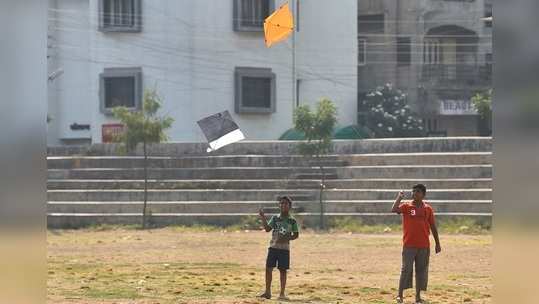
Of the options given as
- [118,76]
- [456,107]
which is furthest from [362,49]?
[118,76]

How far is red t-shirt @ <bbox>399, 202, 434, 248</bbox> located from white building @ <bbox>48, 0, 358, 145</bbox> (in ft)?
91.4

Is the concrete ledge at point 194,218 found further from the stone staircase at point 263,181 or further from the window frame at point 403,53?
the window frame at point 403,53

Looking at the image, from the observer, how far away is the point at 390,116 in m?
44.0

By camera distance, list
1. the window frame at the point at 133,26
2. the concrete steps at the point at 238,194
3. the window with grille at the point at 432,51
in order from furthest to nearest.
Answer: the window with grille at the point at 432,51 → the window frame at the point at 133,26 → the concrete steps at the point at 238,194

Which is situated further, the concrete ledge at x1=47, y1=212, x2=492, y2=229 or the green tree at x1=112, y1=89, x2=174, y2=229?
the green tree at x1=112, y1=89, x2=174, y2=229

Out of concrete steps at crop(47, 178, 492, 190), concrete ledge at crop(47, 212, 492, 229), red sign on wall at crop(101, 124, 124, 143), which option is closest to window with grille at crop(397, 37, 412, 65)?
red sign on wall at crop(101, 124, 124, 143)

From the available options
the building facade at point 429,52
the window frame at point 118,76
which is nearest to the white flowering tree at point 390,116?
the building facade at point 429,52

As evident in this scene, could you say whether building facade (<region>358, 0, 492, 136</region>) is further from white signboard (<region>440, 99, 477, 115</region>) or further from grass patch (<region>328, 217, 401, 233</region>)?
grass patch (<region>328, 217, 401, 233</region>)

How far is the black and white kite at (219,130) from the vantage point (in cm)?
1284

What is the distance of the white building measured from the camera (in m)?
41.5

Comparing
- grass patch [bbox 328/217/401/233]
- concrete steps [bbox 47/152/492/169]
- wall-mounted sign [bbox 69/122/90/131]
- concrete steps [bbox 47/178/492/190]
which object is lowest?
grass patch [bbox 328/217/401/233]

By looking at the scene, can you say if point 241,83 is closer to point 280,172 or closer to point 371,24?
point 280,172

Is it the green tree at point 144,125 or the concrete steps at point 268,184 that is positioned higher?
the green tree at point 144,125

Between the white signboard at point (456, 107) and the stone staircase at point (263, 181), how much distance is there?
43.5 ft
